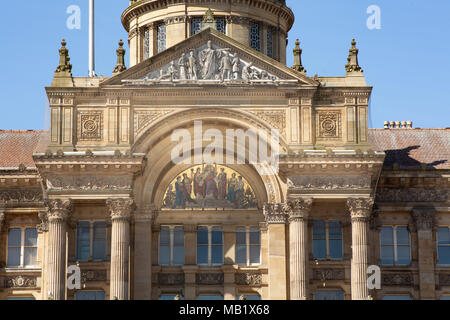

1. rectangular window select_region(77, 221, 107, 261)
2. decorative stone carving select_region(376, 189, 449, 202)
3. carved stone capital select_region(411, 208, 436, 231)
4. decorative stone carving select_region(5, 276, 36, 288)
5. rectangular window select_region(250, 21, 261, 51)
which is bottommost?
decorative stone carving select_region(5, 276, 36, 288)

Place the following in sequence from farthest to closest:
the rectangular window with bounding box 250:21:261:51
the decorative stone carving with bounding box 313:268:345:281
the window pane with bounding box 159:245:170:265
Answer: the rectangular window with bounding box 250:21:261:51 → the window pane with bounding box 159:245:170:265 → the decorative stone carving with bounding box 313:268:345:281

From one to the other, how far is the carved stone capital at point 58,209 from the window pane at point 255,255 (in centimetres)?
958

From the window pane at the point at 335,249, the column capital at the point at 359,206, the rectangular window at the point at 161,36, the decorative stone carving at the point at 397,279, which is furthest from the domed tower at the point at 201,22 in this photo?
the decorative stone carving at the point at 397,279

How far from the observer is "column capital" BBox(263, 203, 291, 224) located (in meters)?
58.9

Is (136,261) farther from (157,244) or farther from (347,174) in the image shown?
(347,174)

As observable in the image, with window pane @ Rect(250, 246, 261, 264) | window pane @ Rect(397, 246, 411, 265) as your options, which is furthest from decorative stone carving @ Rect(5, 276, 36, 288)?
window pane @ Rect(397, 246, 411, 265)

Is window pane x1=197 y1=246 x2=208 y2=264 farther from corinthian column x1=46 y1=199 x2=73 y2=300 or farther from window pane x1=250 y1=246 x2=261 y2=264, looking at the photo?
corinthian column x1=46 y1=199 x2=73 y2=300

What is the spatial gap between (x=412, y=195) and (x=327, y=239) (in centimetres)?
534

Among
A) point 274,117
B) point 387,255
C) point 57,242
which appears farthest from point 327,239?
point 57,242

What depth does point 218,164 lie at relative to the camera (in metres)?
61.3

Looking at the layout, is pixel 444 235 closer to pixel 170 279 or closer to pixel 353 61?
pixel 353 61

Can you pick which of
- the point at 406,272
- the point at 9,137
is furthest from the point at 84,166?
the point at 406,272

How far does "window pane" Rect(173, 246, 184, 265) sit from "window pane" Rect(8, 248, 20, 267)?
788 cm
